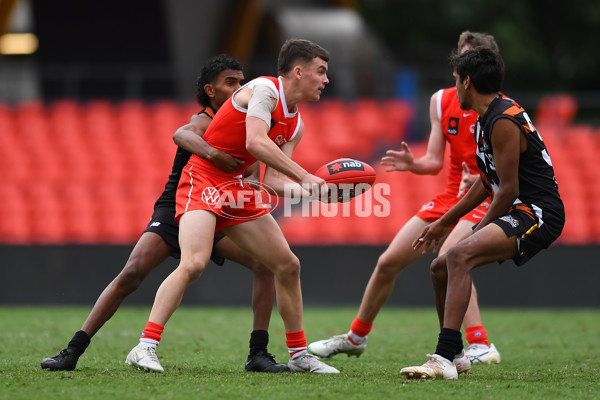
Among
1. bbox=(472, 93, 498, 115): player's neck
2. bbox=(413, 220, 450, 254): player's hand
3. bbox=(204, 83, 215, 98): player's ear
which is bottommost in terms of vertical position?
bbox=(413, 220, 450, 254): player's hand

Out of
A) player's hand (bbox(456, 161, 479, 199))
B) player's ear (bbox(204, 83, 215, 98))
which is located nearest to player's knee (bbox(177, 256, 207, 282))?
player's ear (bbox(204, 83, 215, 98))

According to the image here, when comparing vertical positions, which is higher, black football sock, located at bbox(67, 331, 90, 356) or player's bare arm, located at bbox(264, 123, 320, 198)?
player's bare arm, located at bbox(264, 123, 320, 198)

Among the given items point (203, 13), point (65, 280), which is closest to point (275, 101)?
point (65, 280)

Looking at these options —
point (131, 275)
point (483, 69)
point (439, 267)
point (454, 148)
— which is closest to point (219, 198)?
point (131, 275)

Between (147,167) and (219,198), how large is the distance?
28.9 feet

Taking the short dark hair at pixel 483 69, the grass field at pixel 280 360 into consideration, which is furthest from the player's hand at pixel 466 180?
the grass field at pixel 280 360

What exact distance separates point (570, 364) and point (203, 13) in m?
14.1

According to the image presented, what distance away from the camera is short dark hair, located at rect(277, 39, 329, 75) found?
5.32 metres

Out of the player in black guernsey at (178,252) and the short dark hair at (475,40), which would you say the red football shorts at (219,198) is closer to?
the player in black guernsey at (178,252)

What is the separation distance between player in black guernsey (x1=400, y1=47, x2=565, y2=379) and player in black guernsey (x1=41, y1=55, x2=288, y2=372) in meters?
1.17

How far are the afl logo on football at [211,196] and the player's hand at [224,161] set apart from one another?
17cm

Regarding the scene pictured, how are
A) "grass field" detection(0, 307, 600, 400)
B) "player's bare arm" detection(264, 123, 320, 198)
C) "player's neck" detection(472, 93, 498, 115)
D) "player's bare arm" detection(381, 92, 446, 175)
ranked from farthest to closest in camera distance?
"player's bare arm" detection(381, 92, 446, 175), "player's bare arm" detection(264, 123, 320, 198), "player's neck" detection(472, 93, 498, 115), "grass field" detection(0, 307, 600, 400)

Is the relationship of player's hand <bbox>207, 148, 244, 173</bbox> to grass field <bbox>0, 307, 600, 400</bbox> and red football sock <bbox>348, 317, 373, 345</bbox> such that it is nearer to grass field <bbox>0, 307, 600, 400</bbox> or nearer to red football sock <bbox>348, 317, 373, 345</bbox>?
grass field <bbox>0, 307, 600, 400</bbox>

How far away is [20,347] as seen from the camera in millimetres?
6605
